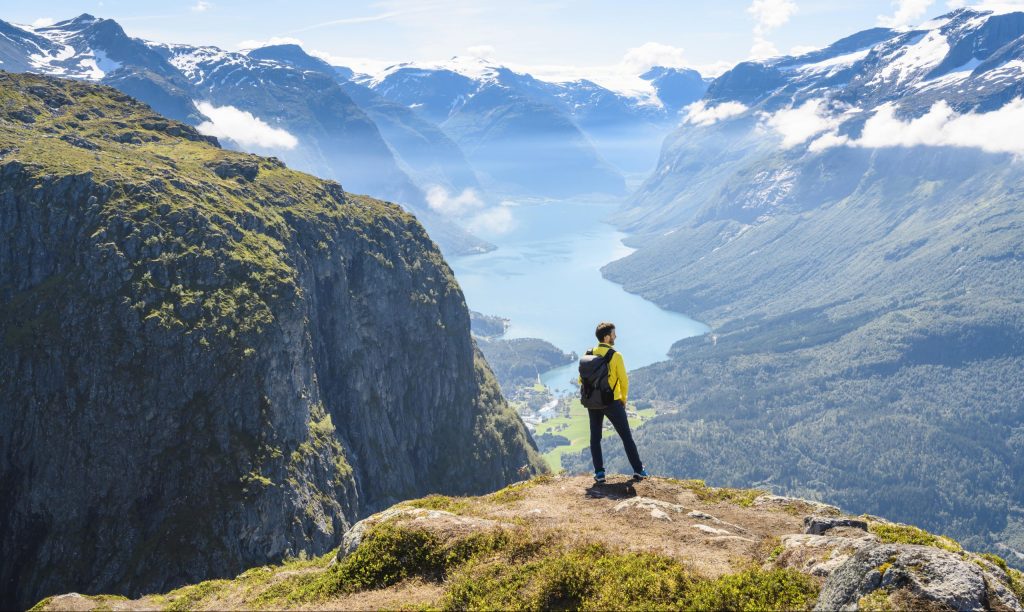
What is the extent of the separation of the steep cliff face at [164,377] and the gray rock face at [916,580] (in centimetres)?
8277

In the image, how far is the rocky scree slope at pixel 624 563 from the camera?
1570 centimetres

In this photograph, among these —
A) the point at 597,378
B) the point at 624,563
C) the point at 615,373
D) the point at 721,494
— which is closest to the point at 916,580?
the point at 624,563

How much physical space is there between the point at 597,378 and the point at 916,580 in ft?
42.9

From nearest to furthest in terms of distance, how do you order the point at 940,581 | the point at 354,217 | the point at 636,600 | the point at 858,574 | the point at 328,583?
the point at 940,581 < the point at 858,574 < the point at 636,600 < the point at 328,583 < the point at 354,217

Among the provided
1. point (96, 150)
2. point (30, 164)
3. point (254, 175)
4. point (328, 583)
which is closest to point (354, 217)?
point (254, 175)

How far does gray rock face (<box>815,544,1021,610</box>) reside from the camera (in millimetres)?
14562

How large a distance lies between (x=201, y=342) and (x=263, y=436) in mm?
16359

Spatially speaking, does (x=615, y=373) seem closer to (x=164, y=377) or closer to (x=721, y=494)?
(x=721, y=494)

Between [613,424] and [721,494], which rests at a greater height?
[613,424]

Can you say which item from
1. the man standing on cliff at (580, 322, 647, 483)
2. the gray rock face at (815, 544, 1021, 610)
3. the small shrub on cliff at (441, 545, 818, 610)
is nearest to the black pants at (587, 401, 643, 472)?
the man standing on cliff at (580, 322, 647, 483)

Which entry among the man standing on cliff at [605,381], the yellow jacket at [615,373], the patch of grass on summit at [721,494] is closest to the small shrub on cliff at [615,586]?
the man standing on cliff at [605,381]

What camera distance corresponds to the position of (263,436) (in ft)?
317

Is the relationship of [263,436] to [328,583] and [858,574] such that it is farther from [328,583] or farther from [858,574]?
[858,574]

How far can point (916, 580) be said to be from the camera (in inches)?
585
